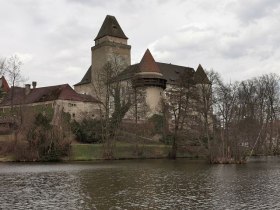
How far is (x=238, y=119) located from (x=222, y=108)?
377 centimetres

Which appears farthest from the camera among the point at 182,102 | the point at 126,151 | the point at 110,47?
the point at 110,47

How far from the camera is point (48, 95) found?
6581 cm

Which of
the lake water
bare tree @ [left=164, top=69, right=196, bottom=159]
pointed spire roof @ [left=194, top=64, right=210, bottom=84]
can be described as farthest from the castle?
the lake water

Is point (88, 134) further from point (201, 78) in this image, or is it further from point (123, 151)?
point (201, 78)

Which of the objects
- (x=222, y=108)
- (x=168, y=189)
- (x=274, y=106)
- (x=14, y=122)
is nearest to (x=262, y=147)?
(x=274, y=106)

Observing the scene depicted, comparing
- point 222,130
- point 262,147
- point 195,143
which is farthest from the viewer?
point 262,147

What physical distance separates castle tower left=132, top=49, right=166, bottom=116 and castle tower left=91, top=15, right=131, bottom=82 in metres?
7.30

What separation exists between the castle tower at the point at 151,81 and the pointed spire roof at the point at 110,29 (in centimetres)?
1044

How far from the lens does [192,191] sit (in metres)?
19.4

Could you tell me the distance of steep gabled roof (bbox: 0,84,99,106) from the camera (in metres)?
64.6

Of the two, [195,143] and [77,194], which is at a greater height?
[195,143]

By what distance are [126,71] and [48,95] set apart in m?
14.8

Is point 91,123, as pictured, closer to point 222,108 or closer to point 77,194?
point 222,108

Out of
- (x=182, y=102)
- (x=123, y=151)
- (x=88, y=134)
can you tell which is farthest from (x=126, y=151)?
(x=182, y=102)
